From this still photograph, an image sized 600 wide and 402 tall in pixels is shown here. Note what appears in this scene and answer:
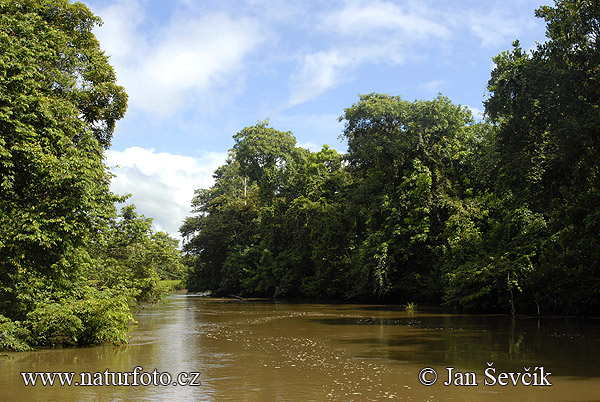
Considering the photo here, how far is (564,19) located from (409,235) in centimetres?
1795

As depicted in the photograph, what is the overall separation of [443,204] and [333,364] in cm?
2147

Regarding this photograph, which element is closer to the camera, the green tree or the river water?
the river water

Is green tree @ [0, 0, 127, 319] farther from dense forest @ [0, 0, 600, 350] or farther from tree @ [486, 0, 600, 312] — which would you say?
tree @ [486, 0, 600, 312]

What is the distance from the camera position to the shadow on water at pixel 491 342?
11.8 metres

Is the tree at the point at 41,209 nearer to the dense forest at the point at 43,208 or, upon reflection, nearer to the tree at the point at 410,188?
the dense forest at the point at 43,208

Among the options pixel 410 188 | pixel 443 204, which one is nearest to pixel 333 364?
pixel 443 204

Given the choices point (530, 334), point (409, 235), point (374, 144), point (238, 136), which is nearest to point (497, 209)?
point (409, 235)

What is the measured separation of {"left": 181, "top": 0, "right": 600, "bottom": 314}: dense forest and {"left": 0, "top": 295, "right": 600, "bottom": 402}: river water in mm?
4449

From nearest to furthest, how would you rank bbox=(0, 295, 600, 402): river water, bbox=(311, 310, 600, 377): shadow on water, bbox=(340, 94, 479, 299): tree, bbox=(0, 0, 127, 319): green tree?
bbox=(0, 295, 600, 402): river water < bbox=(311, 310, 600, 377): shadow on water < bbox=(0, 0, 127, 319): green tree < bbox=(340, 94, 479, 299): tree

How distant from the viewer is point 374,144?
3509 cm

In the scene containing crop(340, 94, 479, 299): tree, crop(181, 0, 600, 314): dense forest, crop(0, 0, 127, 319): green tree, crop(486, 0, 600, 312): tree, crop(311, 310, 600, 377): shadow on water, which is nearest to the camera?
crop(311, 310, 600, 377): shadow on water

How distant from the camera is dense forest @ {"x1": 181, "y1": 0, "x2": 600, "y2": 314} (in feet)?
58.7

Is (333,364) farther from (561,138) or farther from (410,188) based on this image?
(410,188)

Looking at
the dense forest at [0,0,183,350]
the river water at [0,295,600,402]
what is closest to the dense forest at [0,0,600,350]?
the dense forest at [0,0,183,350]
